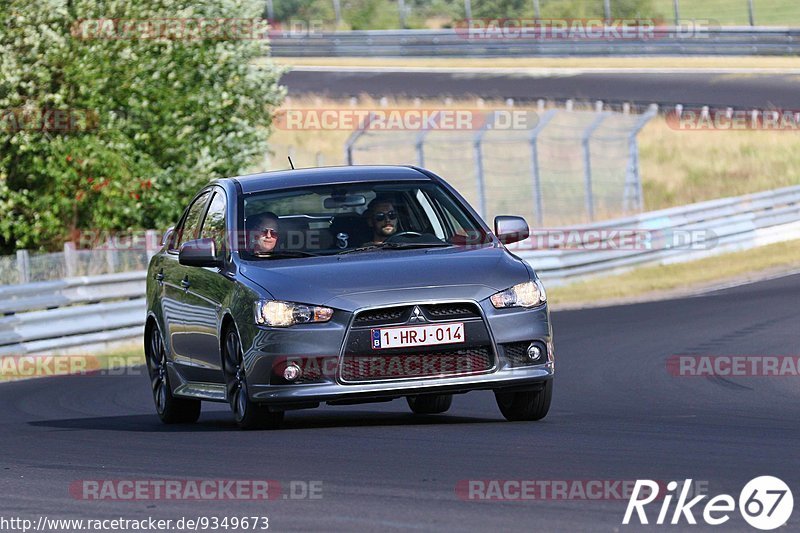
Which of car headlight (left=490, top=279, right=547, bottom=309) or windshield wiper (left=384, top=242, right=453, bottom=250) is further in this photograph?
windshield wiper (left=384, top=242, right=453, bottom=250)

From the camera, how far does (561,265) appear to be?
25.7 metres

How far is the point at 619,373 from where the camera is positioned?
14164 millimetres

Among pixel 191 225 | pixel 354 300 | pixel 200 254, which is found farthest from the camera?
pixel 191 225

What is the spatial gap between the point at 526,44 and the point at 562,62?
1.38 m

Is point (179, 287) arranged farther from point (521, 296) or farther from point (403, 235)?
point (521, 296)

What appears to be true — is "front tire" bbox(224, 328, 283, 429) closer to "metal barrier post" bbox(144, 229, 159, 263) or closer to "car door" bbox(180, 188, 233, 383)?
"car door" bbox(180, 188, 233, 383)

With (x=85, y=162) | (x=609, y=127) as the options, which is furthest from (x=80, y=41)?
(x=609, y=127)

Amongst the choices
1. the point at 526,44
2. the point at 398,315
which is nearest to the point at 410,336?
the point at 398,315

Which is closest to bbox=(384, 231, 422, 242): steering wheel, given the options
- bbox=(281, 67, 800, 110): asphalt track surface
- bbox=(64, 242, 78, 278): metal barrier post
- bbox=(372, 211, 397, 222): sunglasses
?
bbox=(372, 211, 397, 222): sunglasses

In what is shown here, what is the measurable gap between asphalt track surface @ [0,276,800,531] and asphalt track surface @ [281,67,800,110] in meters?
31.8

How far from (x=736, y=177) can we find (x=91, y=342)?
25.4m

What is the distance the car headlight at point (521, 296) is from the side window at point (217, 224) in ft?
6.38

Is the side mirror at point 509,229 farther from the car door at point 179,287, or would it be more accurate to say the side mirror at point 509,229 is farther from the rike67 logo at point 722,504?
the rike67 logo at point 722,504

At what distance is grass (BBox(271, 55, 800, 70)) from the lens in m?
50.3
